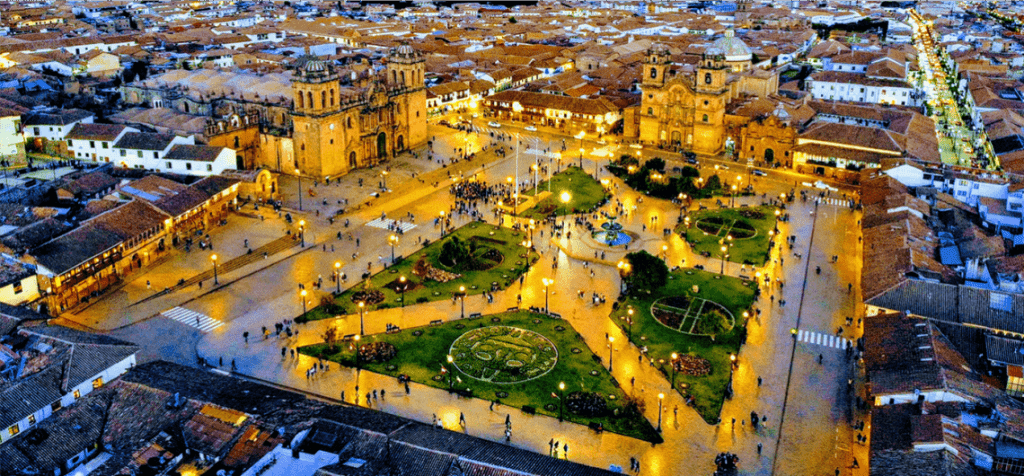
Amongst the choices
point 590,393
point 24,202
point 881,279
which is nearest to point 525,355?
point 590,393

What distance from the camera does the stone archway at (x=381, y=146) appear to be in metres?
78.9

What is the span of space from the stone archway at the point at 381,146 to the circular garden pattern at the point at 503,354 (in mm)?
38260

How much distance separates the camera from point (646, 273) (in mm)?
48531

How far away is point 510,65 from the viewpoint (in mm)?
123125

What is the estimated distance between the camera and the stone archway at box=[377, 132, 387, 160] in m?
78.9

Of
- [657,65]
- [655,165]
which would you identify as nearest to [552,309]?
[655,165]

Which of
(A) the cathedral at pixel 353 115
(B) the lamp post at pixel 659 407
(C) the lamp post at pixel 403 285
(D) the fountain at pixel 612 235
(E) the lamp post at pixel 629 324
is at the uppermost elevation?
(A) the cathedral at pixel 353 115

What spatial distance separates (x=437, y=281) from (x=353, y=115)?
94.8 ft

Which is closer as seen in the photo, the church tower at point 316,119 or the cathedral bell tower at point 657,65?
the church tower at point 316,119

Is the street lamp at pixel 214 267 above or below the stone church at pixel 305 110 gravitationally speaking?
below

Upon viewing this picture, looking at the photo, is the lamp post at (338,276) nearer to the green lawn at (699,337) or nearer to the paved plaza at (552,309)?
the paved plaza at (552,309)

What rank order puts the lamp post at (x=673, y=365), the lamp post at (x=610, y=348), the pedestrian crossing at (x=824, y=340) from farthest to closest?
the pedestrian crossing at (x=824, y=340)
the lamp post at (x=610, y=348)
the lamp post at (x=673, y=365)

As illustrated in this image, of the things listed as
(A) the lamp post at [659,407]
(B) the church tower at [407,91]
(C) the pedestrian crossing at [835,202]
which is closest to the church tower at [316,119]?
(B) the church tower at [407,91]

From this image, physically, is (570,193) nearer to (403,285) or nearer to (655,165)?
(655,165)
